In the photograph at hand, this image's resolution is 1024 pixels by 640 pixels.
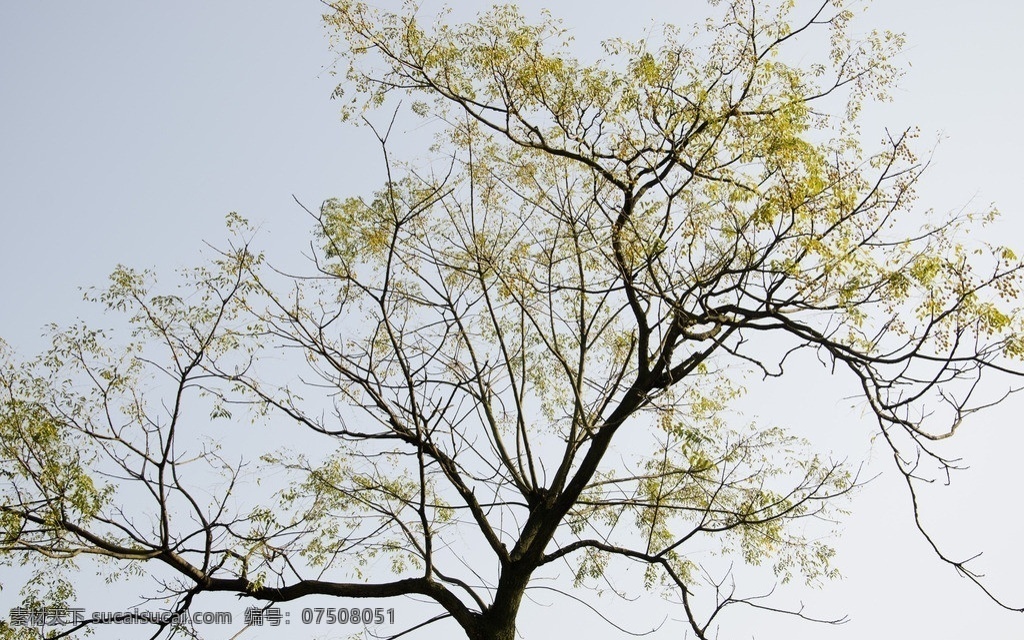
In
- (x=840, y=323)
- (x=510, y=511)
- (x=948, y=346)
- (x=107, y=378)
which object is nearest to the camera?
(x=948, y=346)

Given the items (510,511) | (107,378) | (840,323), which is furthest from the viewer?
(510,511)

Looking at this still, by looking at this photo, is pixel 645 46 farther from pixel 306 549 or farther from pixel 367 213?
pixel 306 549

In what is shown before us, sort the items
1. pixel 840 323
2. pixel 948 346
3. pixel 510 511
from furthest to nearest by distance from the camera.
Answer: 1. pixel 510 511
2. pixel 840 323
3. pixel 948 346

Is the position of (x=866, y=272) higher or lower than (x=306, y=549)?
higher

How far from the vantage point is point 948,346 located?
5012 mm

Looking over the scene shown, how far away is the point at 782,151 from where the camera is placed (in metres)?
5.35

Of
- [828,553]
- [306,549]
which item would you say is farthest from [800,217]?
[306,549]

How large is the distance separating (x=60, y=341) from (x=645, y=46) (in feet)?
13.9

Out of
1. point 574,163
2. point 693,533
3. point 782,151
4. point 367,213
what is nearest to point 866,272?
point 782,151

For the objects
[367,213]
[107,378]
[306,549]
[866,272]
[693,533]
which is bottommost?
[693,533]

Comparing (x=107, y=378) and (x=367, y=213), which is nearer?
(x=107, y=378)

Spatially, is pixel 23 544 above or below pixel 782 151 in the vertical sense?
below

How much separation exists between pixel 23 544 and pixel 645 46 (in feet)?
15.8

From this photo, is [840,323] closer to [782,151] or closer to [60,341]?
[782,151]
